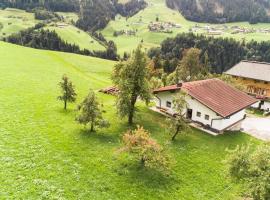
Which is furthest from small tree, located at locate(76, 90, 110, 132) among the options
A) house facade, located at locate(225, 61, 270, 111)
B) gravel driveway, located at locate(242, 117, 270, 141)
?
house facade, located at locate(225, 61, 270, 111)

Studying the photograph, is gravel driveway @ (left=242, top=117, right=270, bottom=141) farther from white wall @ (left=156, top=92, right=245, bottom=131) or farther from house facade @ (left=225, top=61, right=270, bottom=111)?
house facade @ (left=225, top=61, right=270, bottom=111)

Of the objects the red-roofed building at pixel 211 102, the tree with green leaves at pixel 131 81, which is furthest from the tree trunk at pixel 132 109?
the red-roofed building at pixel 211 102

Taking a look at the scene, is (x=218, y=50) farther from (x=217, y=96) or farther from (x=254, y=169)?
(x=254, y=169)

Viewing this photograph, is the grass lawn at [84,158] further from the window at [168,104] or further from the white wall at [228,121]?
the window at [168,104]

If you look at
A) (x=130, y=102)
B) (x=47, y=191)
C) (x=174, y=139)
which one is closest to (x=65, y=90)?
(x=130, y=102)

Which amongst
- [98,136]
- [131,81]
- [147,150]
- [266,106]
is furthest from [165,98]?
[266,106]

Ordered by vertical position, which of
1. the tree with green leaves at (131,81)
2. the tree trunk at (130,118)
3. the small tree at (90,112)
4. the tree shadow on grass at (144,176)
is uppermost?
the tree with green leaves at (131,81)
